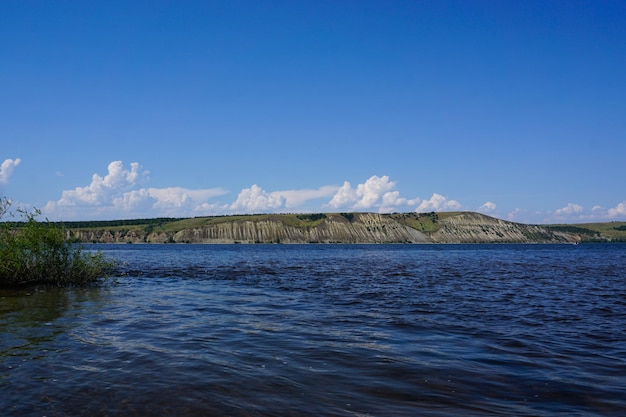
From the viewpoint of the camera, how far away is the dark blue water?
980 cm

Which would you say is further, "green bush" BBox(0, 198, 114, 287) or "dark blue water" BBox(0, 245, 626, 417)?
"green bush" BBox(0, 198, 114, 287)

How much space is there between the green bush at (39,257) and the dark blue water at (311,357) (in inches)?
161

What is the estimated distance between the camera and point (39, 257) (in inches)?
1217

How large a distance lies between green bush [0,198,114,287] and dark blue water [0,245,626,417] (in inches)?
161

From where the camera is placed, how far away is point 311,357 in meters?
13.7

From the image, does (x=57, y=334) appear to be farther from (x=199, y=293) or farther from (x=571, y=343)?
(x=571, y=343)

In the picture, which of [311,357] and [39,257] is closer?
[311,357]

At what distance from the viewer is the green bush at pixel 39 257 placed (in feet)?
96.4

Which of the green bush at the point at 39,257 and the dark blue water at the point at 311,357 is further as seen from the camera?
the green bush at the point at 39,257

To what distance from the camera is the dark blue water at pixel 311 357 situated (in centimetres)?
980

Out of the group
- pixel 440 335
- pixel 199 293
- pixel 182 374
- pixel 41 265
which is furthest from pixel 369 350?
pixel 41 265

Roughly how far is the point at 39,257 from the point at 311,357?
25.4 metres

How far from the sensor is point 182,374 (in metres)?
11.7

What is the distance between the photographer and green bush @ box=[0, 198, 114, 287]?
96.4ft
